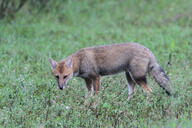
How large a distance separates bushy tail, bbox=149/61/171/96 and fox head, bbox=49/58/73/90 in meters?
1.70

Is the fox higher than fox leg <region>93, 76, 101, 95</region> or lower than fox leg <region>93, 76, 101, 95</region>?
higher

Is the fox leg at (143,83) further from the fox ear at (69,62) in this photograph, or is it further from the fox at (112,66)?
the fox ear at (69,62)

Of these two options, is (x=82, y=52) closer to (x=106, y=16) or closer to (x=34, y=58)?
(x=34, y=58)

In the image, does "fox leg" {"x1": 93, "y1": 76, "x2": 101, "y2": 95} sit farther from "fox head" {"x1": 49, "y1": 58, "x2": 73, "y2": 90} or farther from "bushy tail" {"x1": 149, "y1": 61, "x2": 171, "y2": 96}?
"bushy tail" {"x1": 149, "y1": 61, "x2": 171, "y2": 96}

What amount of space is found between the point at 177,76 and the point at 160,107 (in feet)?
7.78

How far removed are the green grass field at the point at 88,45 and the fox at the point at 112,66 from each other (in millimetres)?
197

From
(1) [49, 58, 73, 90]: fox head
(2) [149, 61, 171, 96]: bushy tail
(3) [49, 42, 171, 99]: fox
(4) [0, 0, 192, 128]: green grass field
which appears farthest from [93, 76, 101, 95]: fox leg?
(2) [149, 61, 171, 96]: bushy tail

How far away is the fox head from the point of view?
8.07 m

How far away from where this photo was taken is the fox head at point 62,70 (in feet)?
26.5

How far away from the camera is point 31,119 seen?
21.9 feet

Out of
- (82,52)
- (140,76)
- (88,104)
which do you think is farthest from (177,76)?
(88,104)

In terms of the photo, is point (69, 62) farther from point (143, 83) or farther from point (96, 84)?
point (143, 83)

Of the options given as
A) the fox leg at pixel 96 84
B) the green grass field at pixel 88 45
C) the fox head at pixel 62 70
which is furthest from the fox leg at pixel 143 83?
the fox head at pixel 62 70

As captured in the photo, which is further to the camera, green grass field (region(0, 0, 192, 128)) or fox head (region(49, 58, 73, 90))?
fox head (region(49, 58, 73, 90))
